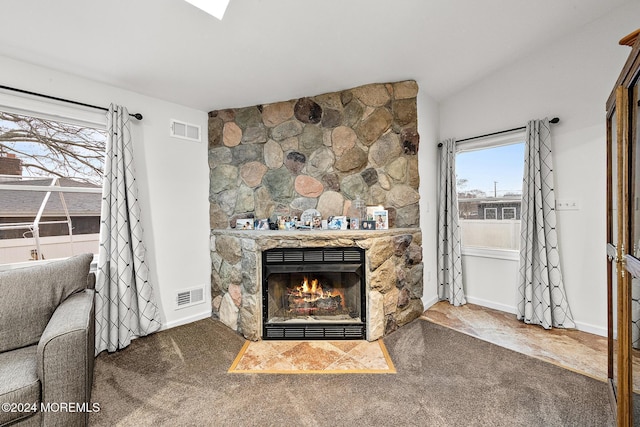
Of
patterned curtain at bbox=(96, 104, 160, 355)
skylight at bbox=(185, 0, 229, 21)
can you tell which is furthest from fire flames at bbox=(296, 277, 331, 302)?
skylight at bbox=(185, 0, 229, 21)

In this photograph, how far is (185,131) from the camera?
270 centimetres

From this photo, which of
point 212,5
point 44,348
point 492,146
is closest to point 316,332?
point 44,348

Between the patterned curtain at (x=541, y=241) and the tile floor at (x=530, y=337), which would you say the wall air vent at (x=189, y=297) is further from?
the patterned curtain at (x=541, y=241)

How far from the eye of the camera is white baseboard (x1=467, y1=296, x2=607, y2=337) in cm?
225

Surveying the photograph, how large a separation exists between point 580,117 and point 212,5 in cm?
299

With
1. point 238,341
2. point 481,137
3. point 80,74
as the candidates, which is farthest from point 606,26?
point 80,74

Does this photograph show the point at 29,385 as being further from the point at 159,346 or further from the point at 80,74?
the point at 80,74

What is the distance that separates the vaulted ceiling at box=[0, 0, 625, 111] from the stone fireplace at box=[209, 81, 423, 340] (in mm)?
245

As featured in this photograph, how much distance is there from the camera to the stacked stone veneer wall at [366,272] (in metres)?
2.22

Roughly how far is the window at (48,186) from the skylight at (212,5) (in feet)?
4.68

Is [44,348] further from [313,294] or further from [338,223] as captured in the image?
[338,223]

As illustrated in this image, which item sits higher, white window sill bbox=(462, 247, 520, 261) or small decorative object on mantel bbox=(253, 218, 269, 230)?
small decorative object on mantel bbox=(253, 218, 269, 230)

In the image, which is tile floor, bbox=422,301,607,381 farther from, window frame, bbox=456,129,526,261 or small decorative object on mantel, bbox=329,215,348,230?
small decorative object on mantel, bbox=329,215,348,230

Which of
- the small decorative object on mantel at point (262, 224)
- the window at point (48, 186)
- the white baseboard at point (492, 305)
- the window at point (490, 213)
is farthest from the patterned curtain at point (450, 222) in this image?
the window at point (48, 186)
